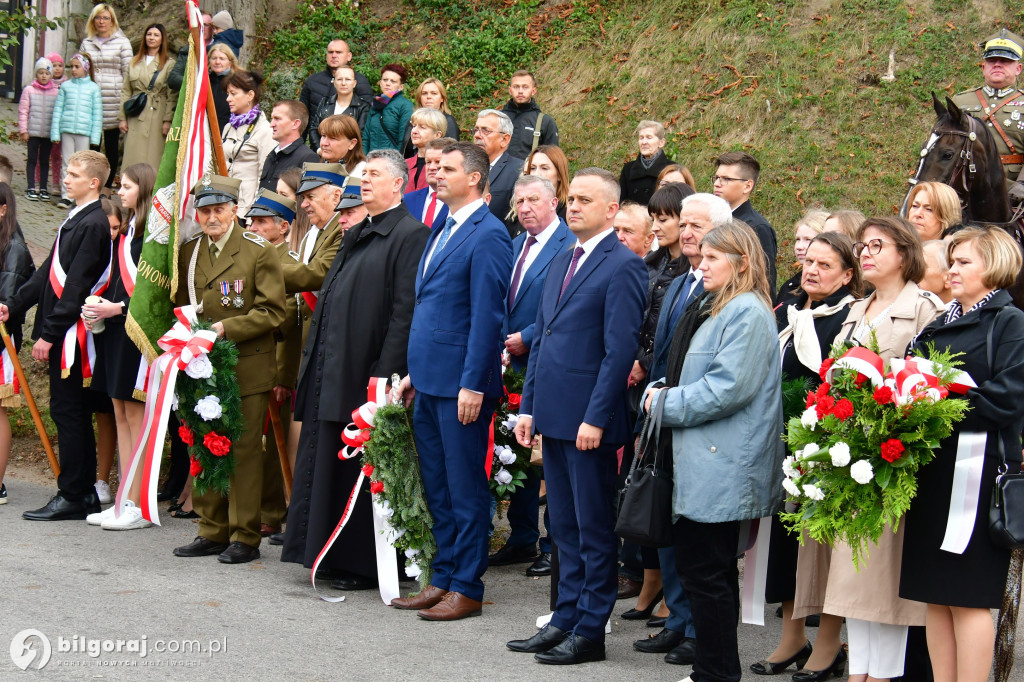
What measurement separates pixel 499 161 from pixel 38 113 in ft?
24.9

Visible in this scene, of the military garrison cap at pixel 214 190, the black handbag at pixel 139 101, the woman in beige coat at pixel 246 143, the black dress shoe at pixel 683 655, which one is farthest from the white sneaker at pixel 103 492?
the black handbag at pixel 139 101

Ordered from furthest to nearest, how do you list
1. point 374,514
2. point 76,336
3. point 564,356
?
point 76,336, point 374,514, point 564,356

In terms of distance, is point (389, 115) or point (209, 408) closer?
point (209, 408)

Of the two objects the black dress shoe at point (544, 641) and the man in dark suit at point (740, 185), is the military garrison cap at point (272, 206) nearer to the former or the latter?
the man in dark suit at point (740, 185)

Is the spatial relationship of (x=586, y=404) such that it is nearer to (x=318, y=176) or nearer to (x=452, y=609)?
(x=452, y=609)

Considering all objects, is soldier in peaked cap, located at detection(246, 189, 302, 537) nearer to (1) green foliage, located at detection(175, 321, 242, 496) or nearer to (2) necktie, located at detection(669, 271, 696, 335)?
(1) green foliage, located at detection(175, 321, 242, 496)

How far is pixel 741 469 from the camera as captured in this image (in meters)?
4.84

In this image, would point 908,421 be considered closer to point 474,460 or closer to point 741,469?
point 741,469

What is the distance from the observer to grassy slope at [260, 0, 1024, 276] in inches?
470

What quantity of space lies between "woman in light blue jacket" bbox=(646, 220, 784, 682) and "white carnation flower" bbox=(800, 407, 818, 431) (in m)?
0.31

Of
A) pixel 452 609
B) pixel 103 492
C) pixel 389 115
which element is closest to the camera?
pixel 452 609

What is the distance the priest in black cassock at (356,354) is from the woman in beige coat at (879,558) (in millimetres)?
2530

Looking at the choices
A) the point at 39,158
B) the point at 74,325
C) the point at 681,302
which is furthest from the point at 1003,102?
the point at 39,158

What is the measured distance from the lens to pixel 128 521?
7754 millimetres
